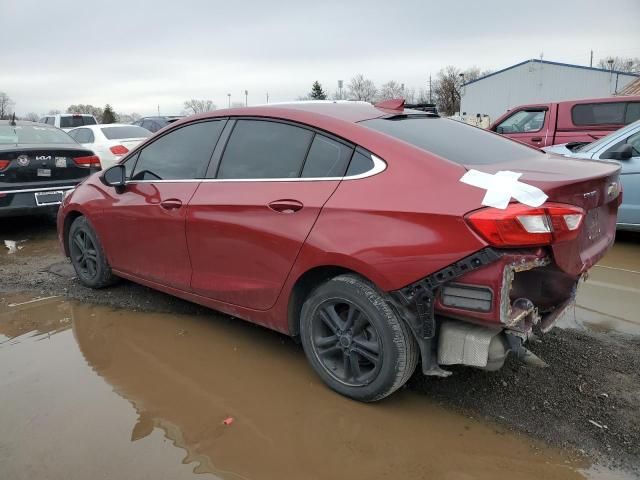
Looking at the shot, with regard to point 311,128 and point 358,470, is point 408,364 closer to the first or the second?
point 358,470

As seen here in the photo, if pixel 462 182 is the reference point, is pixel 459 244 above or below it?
below

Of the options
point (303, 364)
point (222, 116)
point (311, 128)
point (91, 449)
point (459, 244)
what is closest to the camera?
point (459, 244)

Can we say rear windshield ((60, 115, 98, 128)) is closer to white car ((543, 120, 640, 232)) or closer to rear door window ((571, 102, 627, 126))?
rear door window ((571, 102, 627, 126))

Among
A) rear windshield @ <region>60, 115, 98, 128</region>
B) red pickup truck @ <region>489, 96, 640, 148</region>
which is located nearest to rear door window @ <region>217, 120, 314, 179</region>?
red pickup truck @ <region>489, 96, 640, 148</region>

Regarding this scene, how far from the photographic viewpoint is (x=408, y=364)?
8.67 feet

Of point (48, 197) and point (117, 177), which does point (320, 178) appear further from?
point (48, 197)

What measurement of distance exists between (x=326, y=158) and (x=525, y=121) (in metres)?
8.47

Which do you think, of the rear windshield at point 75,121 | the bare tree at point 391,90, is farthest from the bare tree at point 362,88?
the rear windshield at point 75,121

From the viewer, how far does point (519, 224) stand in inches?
89.0

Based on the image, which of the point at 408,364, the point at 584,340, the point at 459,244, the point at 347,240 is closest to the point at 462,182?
the point at 459,244

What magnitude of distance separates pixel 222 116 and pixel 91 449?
217cm

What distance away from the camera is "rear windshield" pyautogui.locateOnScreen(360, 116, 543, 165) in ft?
9.10

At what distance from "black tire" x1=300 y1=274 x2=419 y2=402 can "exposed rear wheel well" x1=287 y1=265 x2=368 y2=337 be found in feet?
0.23

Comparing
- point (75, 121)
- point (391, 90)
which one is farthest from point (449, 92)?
point (75, 121)
